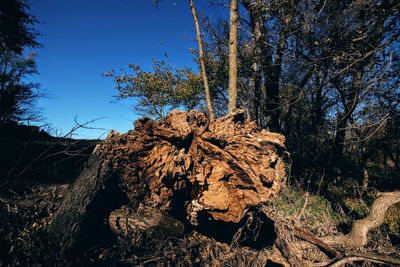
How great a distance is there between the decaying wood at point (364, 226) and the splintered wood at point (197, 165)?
5.64ft

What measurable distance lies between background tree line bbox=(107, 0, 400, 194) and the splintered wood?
1.34 meters

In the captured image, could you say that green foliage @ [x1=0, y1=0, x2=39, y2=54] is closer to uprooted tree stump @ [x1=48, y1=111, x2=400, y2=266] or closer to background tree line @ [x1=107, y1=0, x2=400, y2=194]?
background tree line @ [x1=107, y1=0, x2=400, y2=194]

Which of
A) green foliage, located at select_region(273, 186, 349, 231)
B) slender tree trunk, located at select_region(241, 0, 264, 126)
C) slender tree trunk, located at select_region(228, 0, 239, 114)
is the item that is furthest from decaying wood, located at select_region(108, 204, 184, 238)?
slender tree trunk, located at select_region(228, 0, 239, 114)

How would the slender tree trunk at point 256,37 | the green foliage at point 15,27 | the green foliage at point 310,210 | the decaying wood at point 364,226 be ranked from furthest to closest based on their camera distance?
1. the green foliage at point 15,27
2. the slender tree trunk at point 256,37
3. the green foliage at point 310,210
4. the decaying wood at point 364,226

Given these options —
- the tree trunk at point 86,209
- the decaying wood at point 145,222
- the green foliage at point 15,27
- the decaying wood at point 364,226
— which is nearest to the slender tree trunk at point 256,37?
the decaying wood at point 364,226

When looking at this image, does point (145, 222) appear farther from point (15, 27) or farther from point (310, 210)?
point (15, 27)

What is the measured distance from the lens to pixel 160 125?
4488 millimetres

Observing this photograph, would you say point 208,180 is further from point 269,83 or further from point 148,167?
point 269,83

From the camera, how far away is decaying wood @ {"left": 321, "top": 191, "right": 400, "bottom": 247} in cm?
459

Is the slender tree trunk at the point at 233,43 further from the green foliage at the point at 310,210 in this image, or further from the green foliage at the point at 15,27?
the green foliage at the point at 15,27

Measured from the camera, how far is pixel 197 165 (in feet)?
13.4

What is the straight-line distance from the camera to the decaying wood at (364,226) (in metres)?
4.59

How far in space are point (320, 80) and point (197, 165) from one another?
879 cm

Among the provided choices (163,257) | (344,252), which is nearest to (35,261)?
(163,257)
